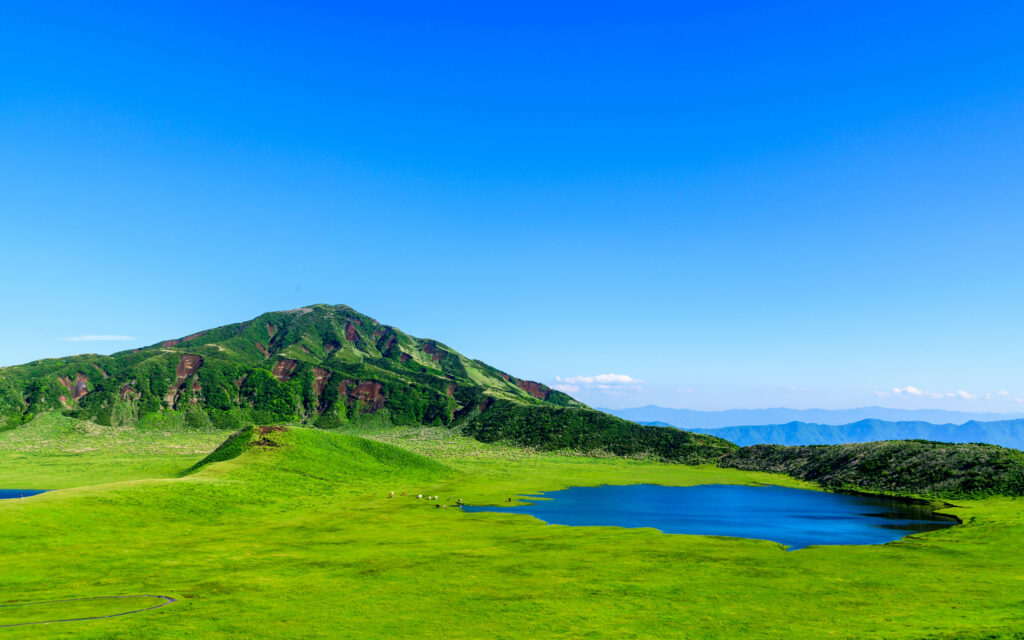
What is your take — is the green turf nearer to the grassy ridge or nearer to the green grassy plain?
the green grassy plain

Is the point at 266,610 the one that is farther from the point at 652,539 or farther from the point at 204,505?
the point at 204,505

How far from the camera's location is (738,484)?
182m

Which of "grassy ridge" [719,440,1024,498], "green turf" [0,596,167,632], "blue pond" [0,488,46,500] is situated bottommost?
"blue pond" [0,488,46,500]

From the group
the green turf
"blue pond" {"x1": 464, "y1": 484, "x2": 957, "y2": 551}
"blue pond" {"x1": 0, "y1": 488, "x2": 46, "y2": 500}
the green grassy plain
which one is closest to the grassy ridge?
"blue pond" {"x1": 464, "y1": 484, "x2": 957, "y2": 551}

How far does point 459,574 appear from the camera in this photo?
60.8m

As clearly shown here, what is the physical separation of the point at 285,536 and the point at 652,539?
59211 millimetres

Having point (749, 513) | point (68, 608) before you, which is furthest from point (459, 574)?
point (749, 513)

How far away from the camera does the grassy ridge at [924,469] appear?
13750 cm

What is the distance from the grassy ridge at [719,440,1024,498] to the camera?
451 feet

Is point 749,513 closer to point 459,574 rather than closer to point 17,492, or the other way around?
point 459,574

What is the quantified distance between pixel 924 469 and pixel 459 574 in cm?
15934

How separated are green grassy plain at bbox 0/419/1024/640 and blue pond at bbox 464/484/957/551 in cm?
892

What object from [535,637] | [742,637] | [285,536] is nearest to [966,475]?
[742,637]

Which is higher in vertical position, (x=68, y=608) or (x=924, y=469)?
(x=924, y=469)
